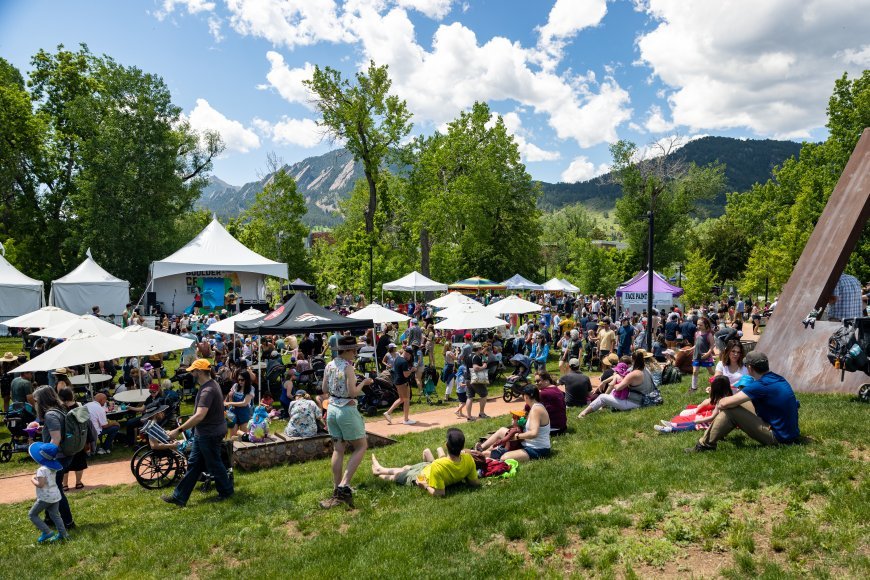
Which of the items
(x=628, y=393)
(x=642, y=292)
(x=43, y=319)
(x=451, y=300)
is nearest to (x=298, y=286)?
(x=451, y=300)

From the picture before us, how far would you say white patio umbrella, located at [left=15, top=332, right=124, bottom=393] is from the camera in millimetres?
9879

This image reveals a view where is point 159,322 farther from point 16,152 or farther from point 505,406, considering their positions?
point 16,152

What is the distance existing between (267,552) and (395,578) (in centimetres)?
143

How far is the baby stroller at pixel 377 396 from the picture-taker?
1306 cm

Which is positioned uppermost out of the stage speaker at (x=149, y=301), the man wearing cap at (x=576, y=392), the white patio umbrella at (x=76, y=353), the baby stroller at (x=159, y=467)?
the white patio umbrella at (x=76, y=353)

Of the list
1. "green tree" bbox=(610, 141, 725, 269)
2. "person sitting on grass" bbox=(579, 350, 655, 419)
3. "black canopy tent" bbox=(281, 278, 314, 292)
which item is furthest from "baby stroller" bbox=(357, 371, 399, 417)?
"green tree" bbox=(610, 141, 725, 269)

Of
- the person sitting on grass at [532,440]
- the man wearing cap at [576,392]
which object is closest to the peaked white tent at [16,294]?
the man wearing cap at [576,392]

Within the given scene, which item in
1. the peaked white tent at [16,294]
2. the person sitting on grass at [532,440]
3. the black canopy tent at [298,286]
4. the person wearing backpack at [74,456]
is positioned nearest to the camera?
the person sitting on grass at [532,440]

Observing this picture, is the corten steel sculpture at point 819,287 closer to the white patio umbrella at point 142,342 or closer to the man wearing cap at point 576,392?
the man wearing cap at point 576,392

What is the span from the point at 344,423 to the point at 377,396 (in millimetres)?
7182

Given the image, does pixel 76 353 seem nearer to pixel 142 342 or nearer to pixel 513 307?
pixel 142 342

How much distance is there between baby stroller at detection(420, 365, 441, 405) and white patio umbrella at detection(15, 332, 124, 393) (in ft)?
22.8

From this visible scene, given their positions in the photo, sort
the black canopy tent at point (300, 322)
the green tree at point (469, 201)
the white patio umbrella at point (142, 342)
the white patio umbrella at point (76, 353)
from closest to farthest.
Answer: the white patio umbrella at point (76, 353) → the white patio umbrella at point (142, 342) → the black canopy tent at point (300, 322) → the green tree at point (469, 201)

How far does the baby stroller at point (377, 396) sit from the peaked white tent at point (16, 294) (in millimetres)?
18594
